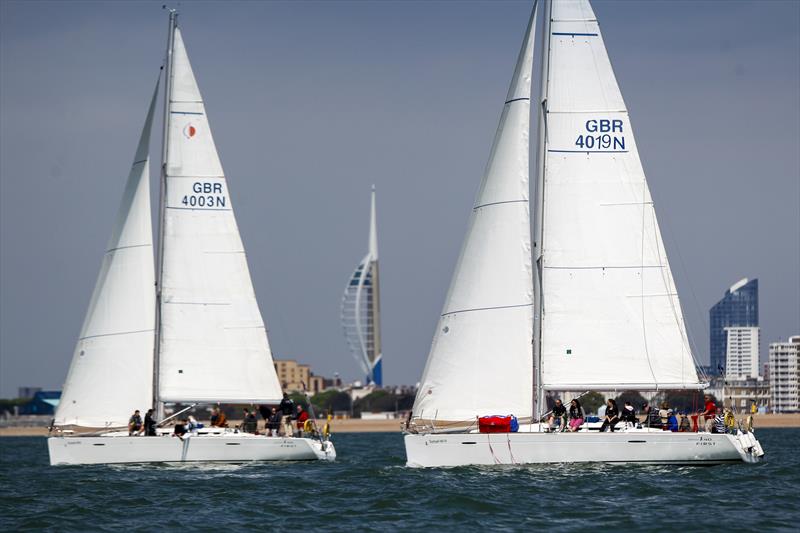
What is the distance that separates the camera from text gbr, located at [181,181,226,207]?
42281 millimetres

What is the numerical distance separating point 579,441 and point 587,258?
490cm

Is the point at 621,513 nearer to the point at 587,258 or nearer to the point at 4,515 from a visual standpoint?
the point at 587,258

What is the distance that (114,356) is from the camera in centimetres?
4194

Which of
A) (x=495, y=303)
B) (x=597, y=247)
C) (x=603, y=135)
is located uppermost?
(x=603, y=135)

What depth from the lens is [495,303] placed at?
117ft

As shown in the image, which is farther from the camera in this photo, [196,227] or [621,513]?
[196,227]

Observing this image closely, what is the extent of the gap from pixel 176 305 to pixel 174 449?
4658 millimetres

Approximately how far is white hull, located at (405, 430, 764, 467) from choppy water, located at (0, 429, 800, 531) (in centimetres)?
30

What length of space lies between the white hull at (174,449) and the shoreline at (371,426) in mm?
89288

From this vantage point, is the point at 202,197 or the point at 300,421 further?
the point at 300,421

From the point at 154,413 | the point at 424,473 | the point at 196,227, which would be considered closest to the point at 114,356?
the point at 154,413

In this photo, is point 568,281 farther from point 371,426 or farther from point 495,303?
point 371,426

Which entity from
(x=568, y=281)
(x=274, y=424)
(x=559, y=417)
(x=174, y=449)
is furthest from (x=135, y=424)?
(x=568, y=281)

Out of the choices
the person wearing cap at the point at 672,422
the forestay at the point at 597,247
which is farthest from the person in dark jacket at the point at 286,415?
the person wearing cap at the point at 672,422
